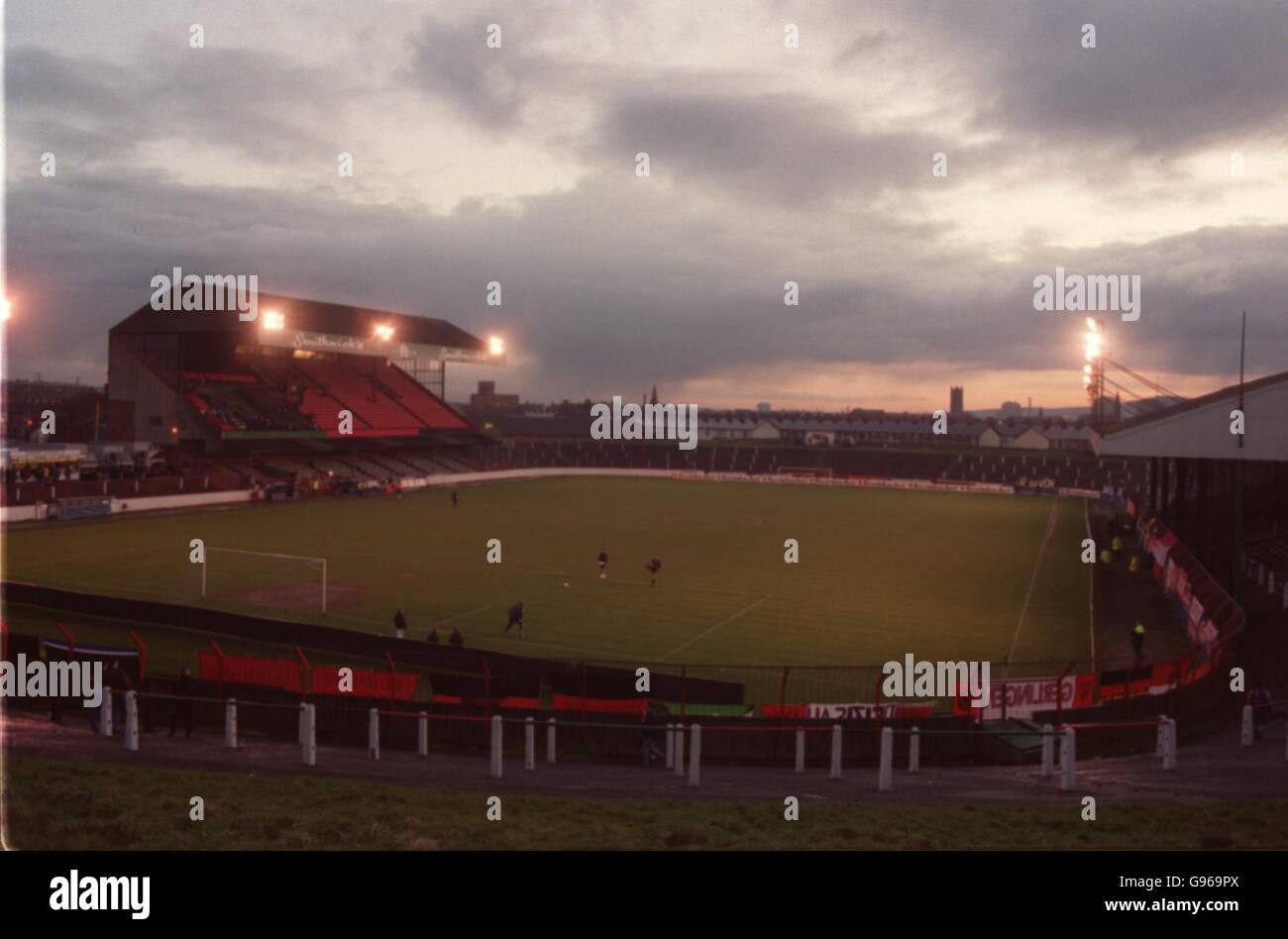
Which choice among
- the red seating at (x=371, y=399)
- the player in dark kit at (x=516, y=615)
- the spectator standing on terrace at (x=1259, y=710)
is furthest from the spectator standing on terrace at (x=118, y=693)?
the red seating at (x=371, y=399)

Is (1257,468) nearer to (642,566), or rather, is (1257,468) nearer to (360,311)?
(642,566)

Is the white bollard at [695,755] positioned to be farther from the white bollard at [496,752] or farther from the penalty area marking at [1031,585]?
the penalty area marking at [1031,585]

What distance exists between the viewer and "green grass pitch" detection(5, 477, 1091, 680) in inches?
1036

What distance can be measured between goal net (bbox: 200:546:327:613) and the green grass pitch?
16cm

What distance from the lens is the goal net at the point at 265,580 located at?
99.8 feet

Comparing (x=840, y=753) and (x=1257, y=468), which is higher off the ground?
(x=1257, y=468)

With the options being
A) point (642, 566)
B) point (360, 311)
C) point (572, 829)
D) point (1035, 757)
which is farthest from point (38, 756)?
point (360, 311)

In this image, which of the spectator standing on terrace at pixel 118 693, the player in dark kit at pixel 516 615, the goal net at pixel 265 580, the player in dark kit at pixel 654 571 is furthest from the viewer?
the player in dark kit at pixel 654 571

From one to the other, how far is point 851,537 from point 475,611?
2726 centimetres

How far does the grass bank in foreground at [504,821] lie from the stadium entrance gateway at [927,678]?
8.97 m

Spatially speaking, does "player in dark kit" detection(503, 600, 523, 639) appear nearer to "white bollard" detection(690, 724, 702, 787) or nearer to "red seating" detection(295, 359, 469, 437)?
"white bollard" detection(690, 724, 702, 787)

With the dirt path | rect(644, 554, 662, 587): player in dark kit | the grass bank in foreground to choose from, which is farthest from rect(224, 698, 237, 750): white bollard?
rect(644, 554, 662, 587): player in dark kit
